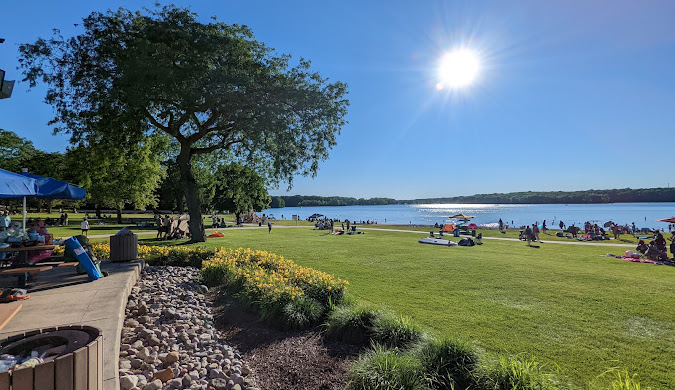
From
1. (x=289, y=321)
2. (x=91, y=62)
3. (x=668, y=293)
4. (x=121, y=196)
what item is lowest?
(x=668, y=293)

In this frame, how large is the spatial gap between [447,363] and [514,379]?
73 cm

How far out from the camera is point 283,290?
598 cm

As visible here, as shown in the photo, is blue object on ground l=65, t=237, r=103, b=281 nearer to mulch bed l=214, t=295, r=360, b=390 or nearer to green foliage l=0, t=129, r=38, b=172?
mulch bed l=214, t=295, r=360, b=390

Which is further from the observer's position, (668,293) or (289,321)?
(668,293)

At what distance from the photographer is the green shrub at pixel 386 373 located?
3406mm

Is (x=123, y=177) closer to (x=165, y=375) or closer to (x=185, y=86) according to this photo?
(x=185, y=86)

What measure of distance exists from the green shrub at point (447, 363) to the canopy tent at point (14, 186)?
24.8ft

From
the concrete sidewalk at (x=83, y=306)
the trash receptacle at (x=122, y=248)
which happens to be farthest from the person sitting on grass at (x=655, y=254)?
the trash receptacle at (x=122, y=248)

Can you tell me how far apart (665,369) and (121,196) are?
128ft

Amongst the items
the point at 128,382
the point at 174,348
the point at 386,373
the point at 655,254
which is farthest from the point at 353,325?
the point at 655,254

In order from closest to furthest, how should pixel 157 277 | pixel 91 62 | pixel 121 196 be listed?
pixel 157 277 < pixel 91 62 < pixel 121 196

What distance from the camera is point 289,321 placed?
17.6 feet

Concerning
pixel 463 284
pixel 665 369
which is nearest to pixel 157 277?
pixel 463 284

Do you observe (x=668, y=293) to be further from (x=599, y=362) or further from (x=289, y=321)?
(x=289, y=321)
